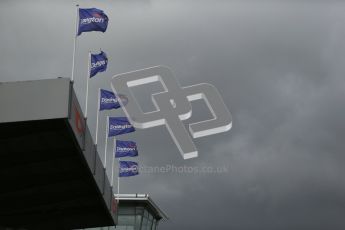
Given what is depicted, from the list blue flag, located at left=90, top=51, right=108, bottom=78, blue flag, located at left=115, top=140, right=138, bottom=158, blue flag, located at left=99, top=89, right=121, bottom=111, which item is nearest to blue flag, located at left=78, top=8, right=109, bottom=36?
blue flag, located at left=90, top=51, right=108, bottom=78

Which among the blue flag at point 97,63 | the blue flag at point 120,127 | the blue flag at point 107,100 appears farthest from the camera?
the blue flag at point 120,127

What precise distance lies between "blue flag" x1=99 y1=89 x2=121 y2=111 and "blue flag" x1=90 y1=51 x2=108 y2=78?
4.26 meters

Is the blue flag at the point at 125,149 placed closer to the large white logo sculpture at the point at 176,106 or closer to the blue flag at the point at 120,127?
the blue flag at the point at 120,127

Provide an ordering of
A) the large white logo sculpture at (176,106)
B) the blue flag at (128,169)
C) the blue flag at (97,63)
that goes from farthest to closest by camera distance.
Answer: the blue flag at (128,169) → the large white logo sculpture at (176,106) → the blue flag at (97,63)

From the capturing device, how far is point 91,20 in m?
26.8

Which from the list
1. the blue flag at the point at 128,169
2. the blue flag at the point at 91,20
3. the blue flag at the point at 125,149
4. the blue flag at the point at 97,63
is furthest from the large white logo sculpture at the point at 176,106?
the blue flag at the point at 128,169

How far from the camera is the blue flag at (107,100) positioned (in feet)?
114

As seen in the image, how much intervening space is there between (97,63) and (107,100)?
4589 millimetres

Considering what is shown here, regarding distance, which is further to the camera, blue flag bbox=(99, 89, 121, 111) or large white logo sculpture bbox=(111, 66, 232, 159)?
blue flag bbox=(99, 89, 121, 111)

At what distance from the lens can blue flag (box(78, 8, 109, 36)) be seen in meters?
26.8

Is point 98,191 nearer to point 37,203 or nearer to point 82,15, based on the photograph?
point 37,203

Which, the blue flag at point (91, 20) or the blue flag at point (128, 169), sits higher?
the blue flag at point (91, 20)

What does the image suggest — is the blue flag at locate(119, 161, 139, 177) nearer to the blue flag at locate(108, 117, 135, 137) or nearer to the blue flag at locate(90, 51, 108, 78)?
the blue flag at locate(108, 117, 135, 137)

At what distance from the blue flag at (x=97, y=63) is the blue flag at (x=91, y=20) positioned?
3665 mm
